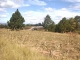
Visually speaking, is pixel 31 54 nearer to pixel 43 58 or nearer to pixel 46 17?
pixel 43 58

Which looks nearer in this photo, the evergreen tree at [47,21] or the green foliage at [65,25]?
the green foliage at [65,25]

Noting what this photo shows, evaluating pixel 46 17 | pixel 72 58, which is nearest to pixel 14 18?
pixel 72 58

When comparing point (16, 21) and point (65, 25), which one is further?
point (65, 25)

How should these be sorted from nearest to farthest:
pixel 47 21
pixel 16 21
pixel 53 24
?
pixel 16 21, pixel 53 24, pixel 47 21

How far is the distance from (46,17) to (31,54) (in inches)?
2521

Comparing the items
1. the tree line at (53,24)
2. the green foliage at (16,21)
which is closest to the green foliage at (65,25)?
the tree line at (53,24)

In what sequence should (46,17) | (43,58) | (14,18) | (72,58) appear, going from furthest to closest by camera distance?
(46,17), (14,18), (72,58), (43,58)

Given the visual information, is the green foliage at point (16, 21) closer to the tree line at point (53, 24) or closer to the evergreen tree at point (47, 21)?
the tree line at point (53, 24)

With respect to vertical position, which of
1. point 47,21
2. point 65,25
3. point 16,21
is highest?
point 47,21

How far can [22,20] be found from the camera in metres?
30.5

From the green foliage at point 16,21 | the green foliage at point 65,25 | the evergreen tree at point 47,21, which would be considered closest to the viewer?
the green foliage at point 16,21

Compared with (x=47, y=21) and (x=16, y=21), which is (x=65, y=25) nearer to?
(x=16, y=21)

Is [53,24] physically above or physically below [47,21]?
below

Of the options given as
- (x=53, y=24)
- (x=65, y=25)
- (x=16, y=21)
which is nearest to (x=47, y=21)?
(x=53, y=24)
